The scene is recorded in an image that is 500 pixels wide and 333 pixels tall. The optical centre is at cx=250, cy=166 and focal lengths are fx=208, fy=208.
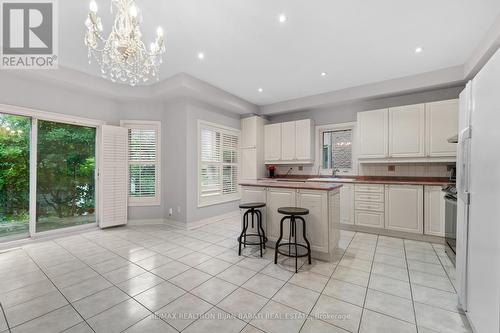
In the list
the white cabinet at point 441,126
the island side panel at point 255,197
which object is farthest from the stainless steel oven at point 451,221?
the island side panel at point 255,197

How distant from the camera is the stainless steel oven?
2.75 metres

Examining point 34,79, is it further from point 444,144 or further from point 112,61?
point 444,144

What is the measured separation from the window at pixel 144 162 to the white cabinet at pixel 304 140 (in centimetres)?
332

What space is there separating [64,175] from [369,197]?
5.96m

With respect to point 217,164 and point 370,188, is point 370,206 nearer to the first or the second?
point 370,188

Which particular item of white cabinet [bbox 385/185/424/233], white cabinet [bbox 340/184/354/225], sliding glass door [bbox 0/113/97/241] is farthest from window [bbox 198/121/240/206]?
white cabinet [bbox 385/185/424/233]

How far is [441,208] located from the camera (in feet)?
11.3

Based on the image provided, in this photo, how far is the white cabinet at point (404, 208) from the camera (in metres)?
3.61

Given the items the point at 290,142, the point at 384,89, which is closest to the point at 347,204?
the point at 290,142

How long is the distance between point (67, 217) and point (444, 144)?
7.16 meters

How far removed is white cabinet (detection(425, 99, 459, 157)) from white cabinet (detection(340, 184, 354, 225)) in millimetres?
1479

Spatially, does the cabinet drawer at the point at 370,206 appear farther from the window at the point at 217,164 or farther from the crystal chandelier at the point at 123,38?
the crystal chandelier at the point at 123,38

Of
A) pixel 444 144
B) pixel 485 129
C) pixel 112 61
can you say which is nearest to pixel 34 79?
pixel 112 61

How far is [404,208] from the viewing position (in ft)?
12.2
